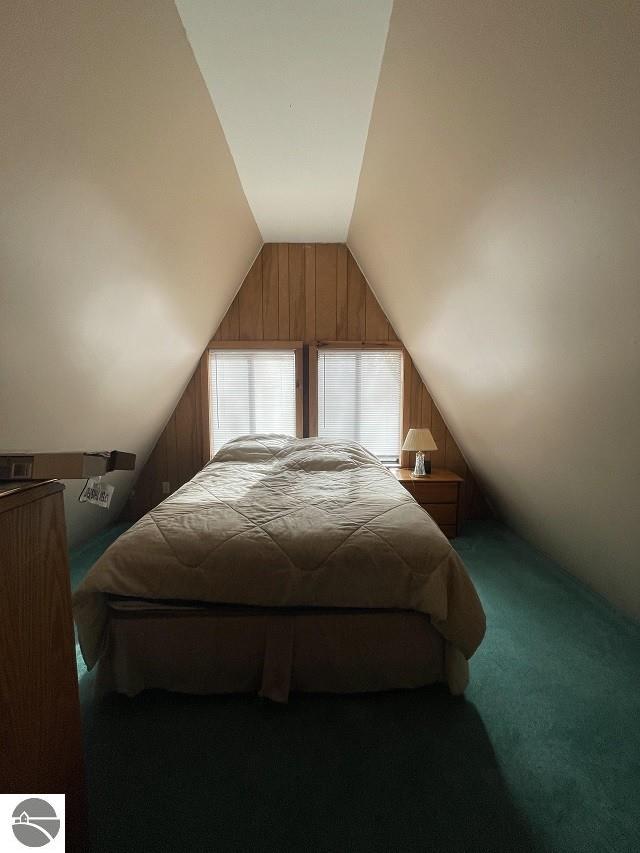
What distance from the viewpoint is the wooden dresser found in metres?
0.66

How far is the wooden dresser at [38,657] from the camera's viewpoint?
0.66 m

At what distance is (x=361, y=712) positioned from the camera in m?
1.43

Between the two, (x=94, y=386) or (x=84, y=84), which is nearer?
(x=84, y=84)

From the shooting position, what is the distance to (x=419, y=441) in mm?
3230

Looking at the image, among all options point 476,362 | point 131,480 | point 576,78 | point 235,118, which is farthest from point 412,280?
point 131,480

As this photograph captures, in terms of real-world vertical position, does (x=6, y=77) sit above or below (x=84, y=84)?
below

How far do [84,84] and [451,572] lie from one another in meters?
2.01

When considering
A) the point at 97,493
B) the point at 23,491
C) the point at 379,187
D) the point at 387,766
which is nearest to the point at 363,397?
the point at 379,187

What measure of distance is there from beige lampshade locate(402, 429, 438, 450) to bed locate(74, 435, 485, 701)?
1.70m

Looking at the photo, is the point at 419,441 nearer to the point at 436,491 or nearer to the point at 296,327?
the point at 436,491

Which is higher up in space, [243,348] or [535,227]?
[535,227]

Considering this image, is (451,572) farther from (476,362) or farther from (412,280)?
(412,280)

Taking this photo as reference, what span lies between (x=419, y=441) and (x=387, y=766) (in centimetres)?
231

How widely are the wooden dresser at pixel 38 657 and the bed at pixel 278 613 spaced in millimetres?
657
